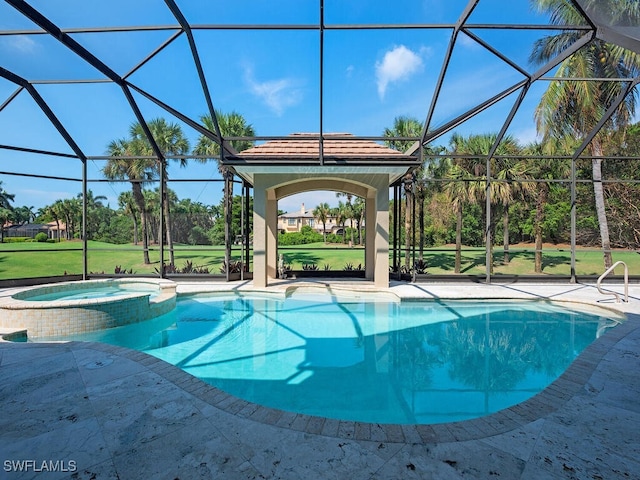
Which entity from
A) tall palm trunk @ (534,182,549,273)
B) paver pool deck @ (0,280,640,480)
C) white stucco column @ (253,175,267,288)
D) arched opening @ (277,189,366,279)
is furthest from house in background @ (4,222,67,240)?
tall palm trunk @ (534,182,549,273)

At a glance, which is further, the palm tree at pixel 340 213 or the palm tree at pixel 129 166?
the palm tree at pixel 340 213

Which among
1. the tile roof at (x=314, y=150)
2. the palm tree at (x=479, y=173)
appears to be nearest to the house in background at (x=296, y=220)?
the palm tree at (x=479, y=173)

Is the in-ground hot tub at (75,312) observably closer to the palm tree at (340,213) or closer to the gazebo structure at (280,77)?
the gazebo structure at (280,77)

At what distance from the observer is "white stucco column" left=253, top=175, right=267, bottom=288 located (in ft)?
34.9

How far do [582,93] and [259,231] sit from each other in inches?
520

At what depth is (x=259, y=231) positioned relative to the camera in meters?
10.7

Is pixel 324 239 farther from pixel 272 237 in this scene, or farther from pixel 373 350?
pixel 373 350

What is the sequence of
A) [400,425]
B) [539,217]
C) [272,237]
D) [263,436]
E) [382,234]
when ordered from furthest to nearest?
[539,217]
[272,237]
[382,234]
[400,425]
[263,436]

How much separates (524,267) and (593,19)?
58.9 feet

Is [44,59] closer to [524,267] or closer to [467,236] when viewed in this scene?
[524,267]

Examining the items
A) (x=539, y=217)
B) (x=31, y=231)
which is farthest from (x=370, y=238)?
(x=31, y=231)

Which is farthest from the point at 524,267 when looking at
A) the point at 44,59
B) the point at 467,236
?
the point at 44,59

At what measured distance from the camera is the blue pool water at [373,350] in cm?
429

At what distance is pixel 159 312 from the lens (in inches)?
317
